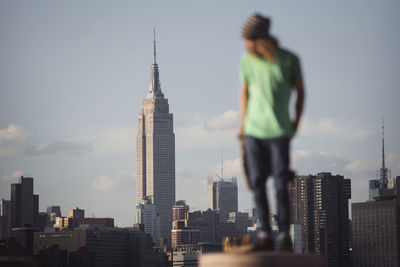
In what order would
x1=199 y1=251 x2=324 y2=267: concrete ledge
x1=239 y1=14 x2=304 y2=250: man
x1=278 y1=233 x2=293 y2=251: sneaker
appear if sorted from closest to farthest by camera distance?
x1=199 y1=251 x2=324 y2=267: concrete ledge, x1=278 y1=233 x2=293 y2=251: sneaker, x1=239 y1=14 x2=304 y2=250: man

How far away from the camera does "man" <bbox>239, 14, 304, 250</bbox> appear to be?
62.0 feet

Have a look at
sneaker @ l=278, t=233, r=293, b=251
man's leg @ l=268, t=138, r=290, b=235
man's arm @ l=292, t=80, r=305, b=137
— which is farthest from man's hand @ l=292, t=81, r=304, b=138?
→ sneaker @ l=278, t=233, r=293, b=251

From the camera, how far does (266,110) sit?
18938 millimetres

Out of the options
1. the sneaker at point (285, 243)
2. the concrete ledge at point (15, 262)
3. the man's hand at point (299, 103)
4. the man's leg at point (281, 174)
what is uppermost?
the man's hand at point (299, 103)

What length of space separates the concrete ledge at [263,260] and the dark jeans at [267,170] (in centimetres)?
135

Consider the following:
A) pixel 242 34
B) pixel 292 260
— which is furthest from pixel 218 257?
pixel 242 34

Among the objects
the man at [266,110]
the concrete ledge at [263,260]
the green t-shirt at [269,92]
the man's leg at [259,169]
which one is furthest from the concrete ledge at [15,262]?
the green t-shirt at [269,92]

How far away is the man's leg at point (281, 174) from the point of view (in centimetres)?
1884

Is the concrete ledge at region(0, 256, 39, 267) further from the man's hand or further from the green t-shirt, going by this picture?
the man's hand

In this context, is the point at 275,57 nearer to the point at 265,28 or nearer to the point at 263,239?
the point at 265,28

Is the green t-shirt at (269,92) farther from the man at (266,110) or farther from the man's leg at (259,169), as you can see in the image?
the man's leg at (259,169)

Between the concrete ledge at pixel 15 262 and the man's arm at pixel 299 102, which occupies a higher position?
the man's arm at pixel 299 102

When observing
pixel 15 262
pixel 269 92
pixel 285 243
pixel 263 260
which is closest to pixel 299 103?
pixel 269 92

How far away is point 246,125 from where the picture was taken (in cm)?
1912
